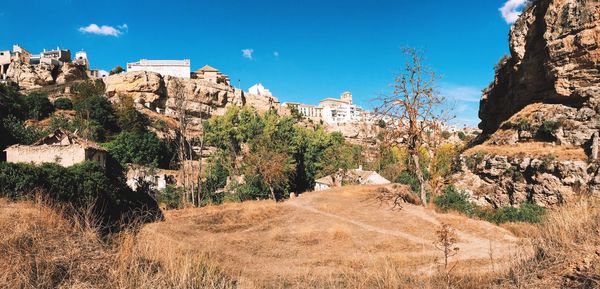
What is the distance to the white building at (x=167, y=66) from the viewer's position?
243 ft

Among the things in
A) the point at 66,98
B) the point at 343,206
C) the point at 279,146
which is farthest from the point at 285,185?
the point at 66,98

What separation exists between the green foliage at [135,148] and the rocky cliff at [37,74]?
1167 inches

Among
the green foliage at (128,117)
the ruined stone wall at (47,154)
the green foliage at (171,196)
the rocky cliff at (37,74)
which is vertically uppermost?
the rocky cliff at (37,74)

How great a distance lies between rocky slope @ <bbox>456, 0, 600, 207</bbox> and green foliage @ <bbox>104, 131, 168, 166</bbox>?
112ft

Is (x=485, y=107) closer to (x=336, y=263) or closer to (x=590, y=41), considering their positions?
(x=590, y=41)

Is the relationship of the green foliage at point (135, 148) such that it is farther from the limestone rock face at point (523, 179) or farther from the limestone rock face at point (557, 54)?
the limestone rock face at point (557, 54)

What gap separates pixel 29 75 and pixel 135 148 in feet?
111

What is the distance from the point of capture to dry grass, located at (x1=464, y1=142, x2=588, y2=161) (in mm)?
27487

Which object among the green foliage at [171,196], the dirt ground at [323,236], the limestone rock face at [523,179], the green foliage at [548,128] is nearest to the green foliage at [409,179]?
the limestone rock face at [523,179]

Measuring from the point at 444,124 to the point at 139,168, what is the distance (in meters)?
32.9

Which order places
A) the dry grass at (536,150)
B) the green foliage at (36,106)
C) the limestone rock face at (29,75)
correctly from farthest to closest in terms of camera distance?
1. the limestone rock face at (29,75)
2. the green foliage at (36,106)
3. the dry grass at (536,150)

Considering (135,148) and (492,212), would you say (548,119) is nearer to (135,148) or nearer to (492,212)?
(492,212)

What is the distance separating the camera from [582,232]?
440cm

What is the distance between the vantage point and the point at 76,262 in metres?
3.63
